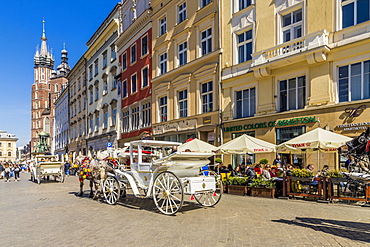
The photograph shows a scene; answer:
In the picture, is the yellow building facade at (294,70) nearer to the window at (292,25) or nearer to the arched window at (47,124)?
the window at (292,25)

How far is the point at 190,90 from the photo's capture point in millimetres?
23047

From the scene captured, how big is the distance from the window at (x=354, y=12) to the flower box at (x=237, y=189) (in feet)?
28.6

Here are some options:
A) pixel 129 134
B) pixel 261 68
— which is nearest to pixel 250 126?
pixel 261 68

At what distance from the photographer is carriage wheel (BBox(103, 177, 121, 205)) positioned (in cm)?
1073

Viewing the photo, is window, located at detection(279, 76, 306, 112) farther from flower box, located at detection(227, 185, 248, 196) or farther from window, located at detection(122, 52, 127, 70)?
window, located at detection(122, 52, 127, 70)

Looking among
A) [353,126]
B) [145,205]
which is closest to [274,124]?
[353,126]

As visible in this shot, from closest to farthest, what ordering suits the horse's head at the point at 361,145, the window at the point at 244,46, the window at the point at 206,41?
the horse's head at the point at 361,145
the window at the point at 244,46
the window at the point at 206,41

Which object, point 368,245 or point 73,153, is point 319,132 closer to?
point 368,245

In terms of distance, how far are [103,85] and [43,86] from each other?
9418 cm

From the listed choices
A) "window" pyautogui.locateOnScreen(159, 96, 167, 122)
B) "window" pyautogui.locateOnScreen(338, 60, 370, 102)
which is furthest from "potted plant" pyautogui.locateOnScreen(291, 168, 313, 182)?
"window" pyautogui.locateOnScreen(159, 96, 167, 122)

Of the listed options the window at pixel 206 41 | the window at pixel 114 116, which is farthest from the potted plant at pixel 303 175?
the window at pixel 114 116

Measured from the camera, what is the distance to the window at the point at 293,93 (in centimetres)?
1599

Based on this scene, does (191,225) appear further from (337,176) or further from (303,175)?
(337,176)

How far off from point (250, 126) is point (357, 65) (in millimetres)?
6288
